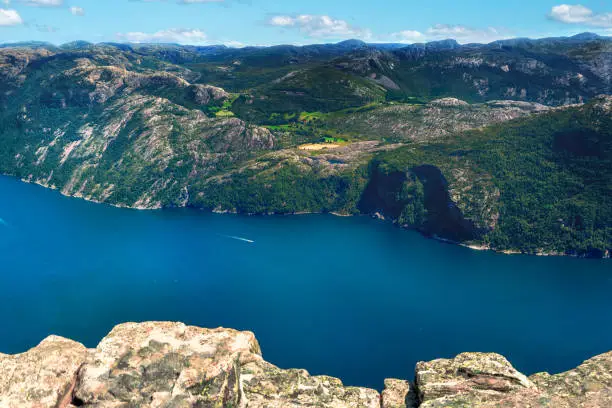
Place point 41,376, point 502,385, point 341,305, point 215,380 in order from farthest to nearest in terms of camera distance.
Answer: point 341,305
point 502,385
point 41,376
point 215,380

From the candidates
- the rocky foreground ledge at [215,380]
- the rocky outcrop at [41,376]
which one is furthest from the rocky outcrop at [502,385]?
the rocky outcrop at [41,376]

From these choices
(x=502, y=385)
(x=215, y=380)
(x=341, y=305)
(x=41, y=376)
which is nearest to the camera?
(x=215, y=380)

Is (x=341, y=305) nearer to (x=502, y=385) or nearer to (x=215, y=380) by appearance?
(x=502, y=385)

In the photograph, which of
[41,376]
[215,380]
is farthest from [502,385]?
[41,376]

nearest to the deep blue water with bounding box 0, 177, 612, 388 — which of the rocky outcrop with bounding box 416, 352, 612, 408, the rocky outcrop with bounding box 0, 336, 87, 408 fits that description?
the rocky outcrop with bounding box 416, 352, 612, 408

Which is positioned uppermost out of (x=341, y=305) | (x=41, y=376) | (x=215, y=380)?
(x=215, y=380)

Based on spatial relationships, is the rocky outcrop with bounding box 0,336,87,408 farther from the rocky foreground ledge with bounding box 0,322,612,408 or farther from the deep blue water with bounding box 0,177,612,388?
the deep blue water with bounding box 0,177,612,388
